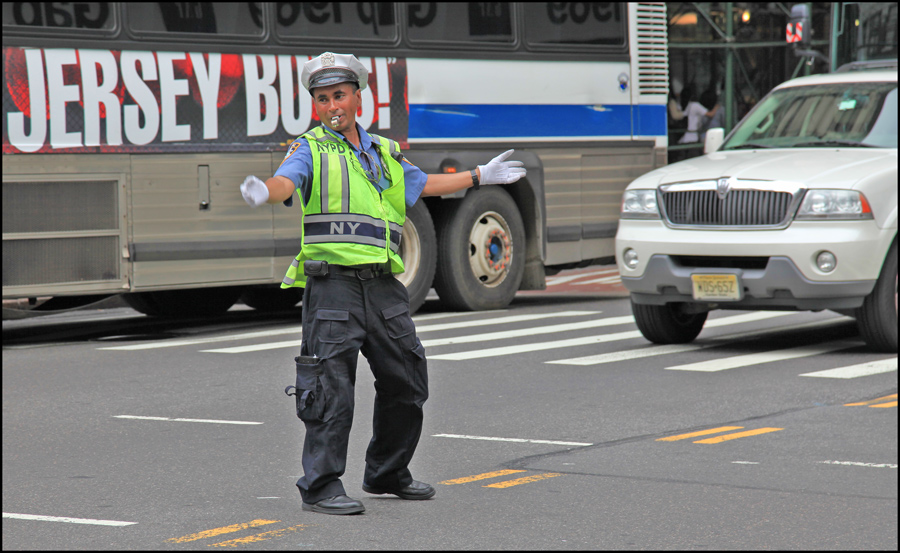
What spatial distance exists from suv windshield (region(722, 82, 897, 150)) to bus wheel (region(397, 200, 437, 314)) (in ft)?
9.69

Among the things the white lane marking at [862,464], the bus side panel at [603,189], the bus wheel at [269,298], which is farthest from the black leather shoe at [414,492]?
the bus side panel at [603,189]

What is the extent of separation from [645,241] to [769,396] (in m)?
2.13

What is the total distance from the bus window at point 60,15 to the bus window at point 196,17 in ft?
0.67

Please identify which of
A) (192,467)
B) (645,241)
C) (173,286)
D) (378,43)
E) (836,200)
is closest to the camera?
(192,467)

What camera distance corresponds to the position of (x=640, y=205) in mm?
10555

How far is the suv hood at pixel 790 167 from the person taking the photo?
9.85 metres

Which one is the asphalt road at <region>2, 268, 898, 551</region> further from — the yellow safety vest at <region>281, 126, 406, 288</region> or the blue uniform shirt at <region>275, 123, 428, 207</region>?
the blue uniform shirt at <region>275, 123, 428, 207</region>

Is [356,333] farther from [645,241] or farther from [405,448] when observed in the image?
[645,241]

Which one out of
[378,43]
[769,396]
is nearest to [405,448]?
[769,396]

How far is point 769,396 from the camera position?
27.9 feet

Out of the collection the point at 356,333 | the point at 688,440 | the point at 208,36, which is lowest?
the point at 688,440

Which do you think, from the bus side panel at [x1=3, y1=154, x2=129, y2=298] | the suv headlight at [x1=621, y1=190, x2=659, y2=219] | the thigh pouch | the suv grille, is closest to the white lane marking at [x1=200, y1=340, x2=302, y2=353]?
the bus side panel at [x1=3, y1=154, x2=129, y2=298]

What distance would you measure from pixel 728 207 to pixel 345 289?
503cm

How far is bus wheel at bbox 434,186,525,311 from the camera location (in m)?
13.5
